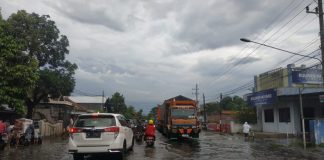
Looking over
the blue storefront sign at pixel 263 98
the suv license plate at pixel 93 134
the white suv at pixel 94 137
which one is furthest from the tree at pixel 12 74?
the blue storefront sign at pixel 263 98

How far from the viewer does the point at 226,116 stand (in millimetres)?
73688

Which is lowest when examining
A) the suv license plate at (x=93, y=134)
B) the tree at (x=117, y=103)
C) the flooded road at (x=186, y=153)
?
the flooded road at (x=186, y=153)

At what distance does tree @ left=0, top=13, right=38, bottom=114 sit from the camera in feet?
78.7

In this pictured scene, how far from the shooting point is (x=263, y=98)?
131 ft

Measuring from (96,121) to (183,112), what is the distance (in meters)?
15.9

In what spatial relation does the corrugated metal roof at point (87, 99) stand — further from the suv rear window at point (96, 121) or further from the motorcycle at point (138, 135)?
the suv rear window at point (96, 121)

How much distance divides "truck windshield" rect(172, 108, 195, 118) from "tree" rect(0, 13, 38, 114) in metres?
10.1

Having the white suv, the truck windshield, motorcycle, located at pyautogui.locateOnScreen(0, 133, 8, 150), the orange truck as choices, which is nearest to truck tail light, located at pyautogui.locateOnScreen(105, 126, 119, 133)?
the white suv

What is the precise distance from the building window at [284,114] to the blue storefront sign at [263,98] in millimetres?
1770

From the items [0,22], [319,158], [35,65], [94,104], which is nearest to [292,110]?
[319,158]

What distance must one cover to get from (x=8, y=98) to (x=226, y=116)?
53493mm

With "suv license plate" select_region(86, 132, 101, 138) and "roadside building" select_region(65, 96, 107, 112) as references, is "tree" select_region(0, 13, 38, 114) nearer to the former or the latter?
"suv license plate" select_region(86, 132, 101, 138)

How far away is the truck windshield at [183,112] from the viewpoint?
30031 mm

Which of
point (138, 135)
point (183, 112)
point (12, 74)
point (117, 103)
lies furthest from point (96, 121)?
point (117, 103)
